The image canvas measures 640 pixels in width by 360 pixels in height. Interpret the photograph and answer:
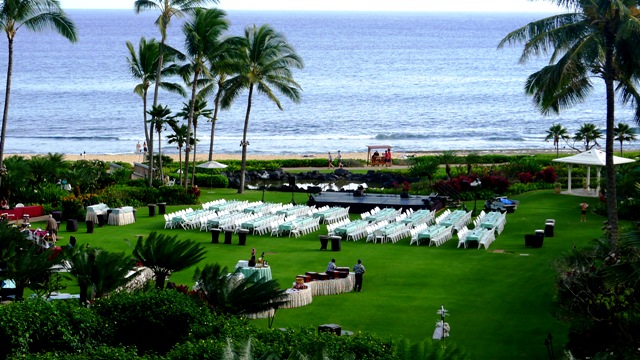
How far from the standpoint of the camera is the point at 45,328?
18.9 metres

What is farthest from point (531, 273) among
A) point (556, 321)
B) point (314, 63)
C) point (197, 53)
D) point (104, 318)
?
point (314, 63)

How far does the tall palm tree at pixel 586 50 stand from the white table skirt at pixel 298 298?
8.31 m

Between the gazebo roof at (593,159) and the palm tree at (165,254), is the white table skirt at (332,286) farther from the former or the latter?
the gazebo roof at (593,159)

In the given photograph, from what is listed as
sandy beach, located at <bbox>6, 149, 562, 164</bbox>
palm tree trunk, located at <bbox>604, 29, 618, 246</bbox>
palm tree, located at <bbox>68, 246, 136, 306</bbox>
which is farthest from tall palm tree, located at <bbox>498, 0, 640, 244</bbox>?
sandy beach, located at <bbox>6, 149, 562, 164</bbox>

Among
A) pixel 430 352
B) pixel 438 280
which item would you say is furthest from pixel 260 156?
pixel 430 352

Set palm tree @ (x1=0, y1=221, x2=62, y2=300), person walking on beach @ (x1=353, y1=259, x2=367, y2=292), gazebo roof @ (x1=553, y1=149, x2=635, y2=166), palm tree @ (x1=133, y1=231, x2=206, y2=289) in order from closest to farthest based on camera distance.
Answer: palm tree @ (x1=0, y1=221, x2=62, y2=300) → palm tree @ (x1=133, y1=231, x2=206, y2=289) → person walking on beach @ (x1=353, y1=259, x2=367, y2=292) → gazebo roof @ (x1=553, y1=149, x2=635, y2=166)

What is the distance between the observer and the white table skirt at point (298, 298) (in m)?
25.1

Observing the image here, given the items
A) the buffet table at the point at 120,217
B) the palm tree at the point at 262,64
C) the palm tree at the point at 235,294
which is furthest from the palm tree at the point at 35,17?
the palm tree at the point at 235,294

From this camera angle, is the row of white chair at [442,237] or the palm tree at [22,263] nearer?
the palm tree at [22,263]

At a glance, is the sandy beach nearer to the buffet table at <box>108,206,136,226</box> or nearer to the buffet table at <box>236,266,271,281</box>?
the buffet table at <box>108,206,136,226</box>

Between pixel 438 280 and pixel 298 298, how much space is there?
5.45 m

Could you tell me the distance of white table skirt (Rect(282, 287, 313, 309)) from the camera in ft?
82.3

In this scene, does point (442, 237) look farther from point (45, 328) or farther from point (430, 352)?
point (430, 352)

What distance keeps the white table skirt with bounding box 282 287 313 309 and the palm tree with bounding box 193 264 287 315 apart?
3.12 metres
